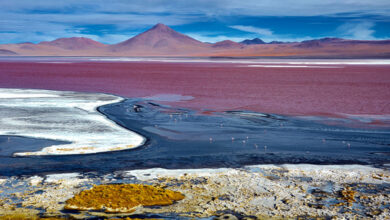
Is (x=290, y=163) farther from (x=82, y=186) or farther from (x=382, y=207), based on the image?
(x=82, y=186)

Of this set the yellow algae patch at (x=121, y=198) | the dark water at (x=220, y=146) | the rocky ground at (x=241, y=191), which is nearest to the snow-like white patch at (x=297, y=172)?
the rocky ground at (x=241, y=191)

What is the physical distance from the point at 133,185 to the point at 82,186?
2.78 feet

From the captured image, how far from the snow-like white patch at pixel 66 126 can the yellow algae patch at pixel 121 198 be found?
2.70 meters

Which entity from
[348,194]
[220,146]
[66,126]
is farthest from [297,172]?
[66,126]

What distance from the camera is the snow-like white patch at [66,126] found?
890cm

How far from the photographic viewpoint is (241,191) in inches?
244

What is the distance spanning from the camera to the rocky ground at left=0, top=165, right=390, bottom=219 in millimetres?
5367

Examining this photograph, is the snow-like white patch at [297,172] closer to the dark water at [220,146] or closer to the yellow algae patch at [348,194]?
the dark water at [220,146]

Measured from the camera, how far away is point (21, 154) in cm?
828

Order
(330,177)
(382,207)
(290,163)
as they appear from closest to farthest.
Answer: (382,207) < (330,177) < (290,163)

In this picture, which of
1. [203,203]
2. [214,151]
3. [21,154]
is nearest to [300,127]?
[214,151]

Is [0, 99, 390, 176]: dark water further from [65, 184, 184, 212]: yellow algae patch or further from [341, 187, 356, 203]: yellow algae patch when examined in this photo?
[341, 187, 356, 203]: yellow algae patch

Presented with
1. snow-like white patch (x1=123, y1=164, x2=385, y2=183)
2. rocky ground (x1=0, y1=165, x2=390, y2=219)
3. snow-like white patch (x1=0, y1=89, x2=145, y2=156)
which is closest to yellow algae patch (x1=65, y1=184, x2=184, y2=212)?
rocky ground (x1=0, y1=165, x2=390, y2=219)

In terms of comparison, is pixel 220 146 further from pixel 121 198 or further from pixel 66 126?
pixel 66 126
